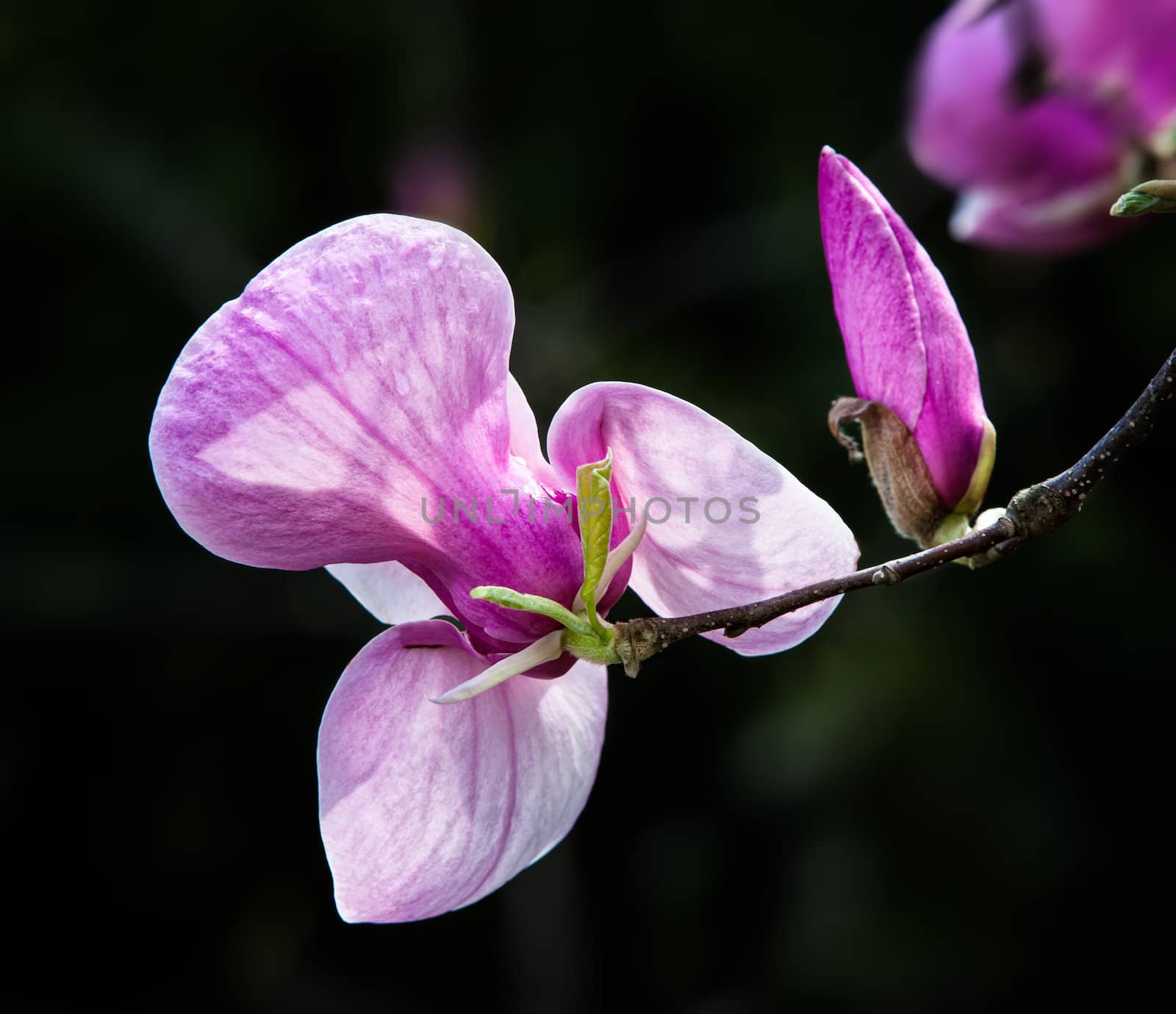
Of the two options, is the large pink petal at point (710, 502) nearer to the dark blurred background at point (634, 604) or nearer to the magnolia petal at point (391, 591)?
the magnolia petal at point (391, 591)

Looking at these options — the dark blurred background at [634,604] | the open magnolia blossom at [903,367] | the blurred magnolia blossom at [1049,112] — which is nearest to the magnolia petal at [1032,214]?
the blurred magnolia blossom at [1049,112]

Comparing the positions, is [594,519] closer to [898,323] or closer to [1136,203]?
[898,323]

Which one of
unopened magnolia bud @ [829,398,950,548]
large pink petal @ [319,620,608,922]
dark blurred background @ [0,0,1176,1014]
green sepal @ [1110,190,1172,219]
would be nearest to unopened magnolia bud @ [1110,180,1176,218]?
green sepal @ [1110,190,1172,219]

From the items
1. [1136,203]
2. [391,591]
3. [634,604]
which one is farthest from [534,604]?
[634,604]

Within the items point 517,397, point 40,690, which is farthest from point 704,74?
point 517,397

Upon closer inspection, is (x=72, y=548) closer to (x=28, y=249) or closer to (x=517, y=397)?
(x=28, y=249)
